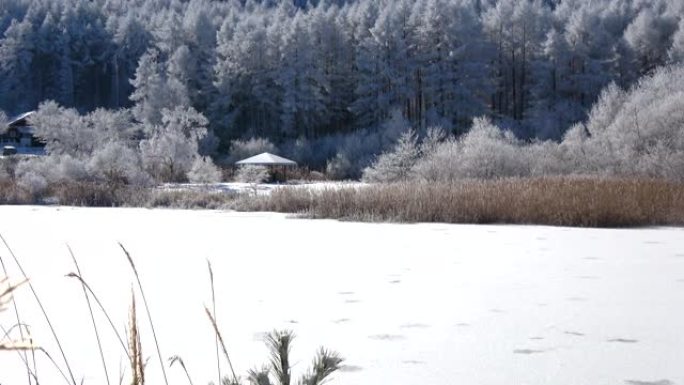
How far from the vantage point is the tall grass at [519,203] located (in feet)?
34.5

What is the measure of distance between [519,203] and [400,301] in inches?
263

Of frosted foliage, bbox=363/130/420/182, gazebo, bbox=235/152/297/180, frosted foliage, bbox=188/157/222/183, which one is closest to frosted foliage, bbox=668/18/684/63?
frosted foliage, bbox=363/130/420/182

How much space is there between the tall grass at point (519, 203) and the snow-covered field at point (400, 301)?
104 cm

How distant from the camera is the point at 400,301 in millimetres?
4906

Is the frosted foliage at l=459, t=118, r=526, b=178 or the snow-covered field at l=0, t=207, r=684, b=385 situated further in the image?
the frosted foliage at l=459, t=118, r=526, b=178

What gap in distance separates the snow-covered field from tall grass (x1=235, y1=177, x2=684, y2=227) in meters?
1.04

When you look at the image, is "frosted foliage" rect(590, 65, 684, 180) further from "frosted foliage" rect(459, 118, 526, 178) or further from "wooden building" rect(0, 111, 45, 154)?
"wooden building" rect(0, 111, 45, 154)

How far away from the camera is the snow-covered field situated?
10.8ft

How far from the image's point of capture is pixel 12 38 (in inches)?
2238

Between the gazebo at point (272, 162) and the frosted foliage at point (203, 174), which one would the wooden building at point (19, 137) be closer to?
the gazebo at point (272, 162)

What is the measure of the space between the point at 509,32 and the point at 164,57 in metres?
25.1

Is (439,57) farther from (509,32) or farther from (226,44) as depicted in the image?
(226,44)

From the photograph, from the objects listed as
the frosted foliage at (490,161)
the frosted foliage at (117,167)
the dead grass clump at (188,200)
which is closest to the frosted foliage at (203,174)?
the frosted foliage at (117,167)

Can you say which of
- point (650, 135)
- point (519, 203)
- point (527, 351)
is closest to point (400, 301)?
point (527, 351)
